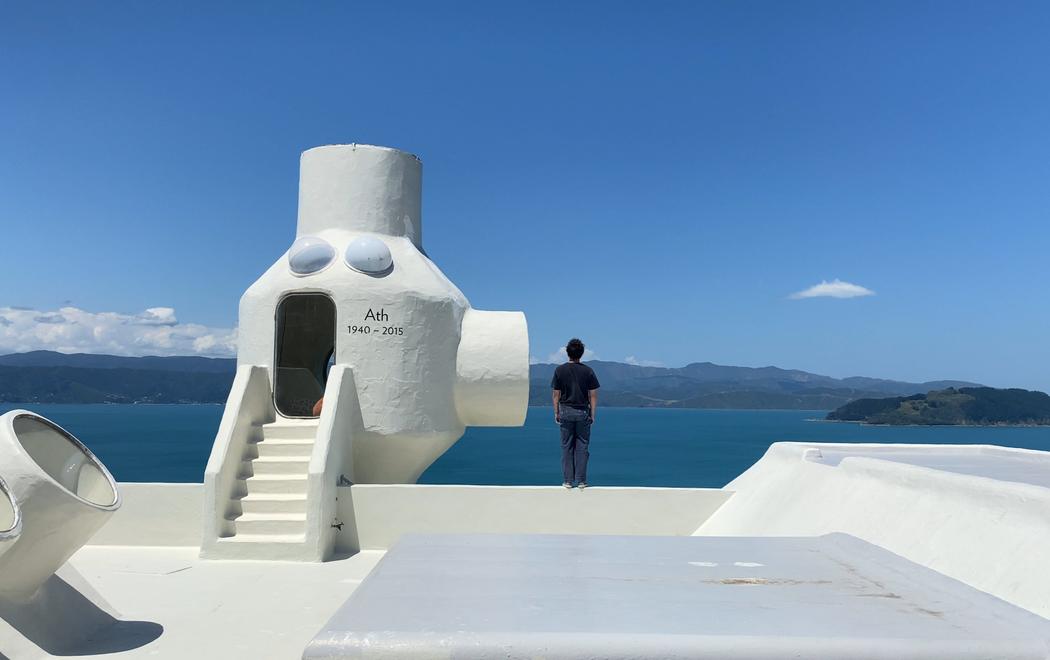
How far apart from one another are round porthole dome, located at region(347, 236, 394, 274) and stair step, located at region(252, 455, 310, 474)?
2.30 m

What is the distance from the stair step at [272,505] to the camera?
801 centimetres

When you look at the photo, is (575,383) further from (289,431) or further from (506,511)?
(289,431)

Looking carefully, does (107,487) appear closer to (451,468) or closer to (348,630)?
(348,630)

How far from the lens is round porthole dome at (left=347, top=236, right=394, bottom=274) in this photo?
9344mm

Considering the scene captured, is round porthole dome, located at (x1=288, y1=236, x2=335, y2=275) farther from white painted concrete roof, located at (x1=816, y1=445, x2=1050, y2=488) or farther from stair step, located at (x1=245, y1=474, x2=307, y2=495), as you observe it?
white painted concrete roof, located at (x1=816, y1=445, x2=1050, y2=488)

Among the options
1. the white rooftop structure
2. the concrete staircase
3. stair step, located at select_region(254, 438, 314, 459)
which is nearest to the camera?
the white rooftop structure

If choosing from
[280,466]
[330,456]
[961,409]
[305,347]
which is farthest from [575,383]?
[961,409]

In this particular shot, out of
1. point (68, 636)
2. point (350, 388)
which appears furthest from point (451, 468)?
point (68, 636)

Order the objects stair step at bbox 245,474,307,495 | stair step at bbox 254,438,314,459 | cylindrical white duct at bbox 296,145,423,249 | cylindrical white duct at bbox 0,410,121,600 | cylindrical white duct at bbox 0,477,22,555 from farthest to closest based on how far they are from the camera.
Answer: cylindrical white duct at bbox 296,145,423,249
stair step at bbox 254,438,314,459
stair step at bbox 245,474,307,495
cylindrical white duct at bbox 0,410,121,600
cylindrical white duct at bbox 0,477,22,555

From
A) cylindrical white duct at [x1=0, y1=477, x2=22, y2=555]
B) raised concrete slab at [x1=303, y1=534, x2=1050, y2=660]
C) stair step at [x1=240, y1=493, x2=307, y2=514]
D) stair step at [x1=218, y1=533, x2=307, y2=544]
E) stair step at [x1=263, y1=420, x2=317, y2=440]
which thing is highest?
stair step at [x1=263, y1=420, x2=317, y2=440]

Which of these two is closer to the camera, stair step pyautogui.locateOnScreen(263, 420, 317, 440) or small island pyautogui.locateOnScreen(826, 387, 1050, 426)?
stair step pyautogui.locateOnScreen(263, 420, 317, 440)

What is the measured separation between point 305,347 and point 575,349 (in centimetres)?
669

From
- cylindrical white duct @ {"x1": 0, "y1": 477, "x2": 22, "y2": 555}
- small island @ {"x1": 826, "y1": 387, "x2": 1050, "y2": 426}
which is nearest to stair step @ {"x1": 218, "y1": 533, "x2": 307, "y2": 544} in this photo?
cylindrical white duct @ {"x1": 0, "y1": 477, "x2": 22, "y2": 555}

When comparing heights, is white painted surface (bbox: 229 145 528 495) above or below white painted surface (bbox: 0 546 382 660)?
above
